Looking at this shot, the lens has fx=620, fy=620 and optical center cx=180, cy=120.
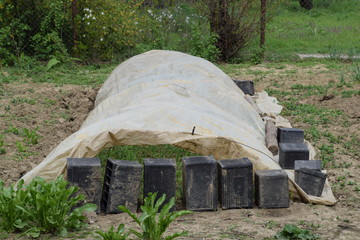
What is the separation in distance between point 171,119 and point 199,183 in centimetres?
84

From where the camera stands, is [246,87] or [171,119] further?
[246,87]

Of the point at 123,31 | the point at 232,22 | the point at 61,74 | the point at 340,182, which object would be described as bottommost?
the point at 340,182

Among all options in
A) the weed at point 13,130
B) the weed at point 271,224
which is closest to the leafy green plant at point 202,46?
the weed at point 13,130

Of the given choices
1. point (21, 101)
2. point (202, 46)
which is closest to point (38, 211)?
point (21, 101)

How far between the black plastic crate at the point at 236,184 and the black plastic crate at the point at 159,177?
43cm

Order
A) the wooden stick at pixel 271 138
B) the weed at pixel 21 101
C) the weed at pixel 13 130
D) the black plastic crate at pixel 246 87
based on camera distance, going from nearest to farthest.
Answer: the wooden stick at pixel 271 138, the weed at pixel 13 130, the weed at pixel 21 101, the black plastic crate at pixel 246 87

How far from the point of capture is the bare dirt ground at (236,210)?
4652 mm

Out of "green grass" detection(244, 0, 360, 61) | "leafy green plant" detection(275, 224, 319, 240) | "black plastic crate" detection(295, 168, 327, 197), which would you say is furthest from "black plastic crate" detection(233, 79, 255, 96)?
"leafy green plant" detection(275, 224, 319, 240)

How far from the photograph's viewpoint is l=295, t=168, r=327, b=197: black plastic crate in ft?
17.9

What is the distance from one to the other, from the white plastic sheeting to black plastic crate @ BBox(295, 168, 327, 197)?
0.33 ft

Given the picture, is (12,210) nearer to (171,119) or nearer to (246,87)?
(171,119)

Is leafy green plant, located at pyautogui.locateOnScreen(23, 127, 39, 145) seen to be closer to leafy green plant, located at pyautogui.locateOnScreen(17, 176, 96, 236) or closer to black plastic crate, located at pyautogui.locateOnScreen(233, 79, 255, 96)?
leafy green plant, located at pyautogui.locateOnScreen(17, 176, 96, 236)

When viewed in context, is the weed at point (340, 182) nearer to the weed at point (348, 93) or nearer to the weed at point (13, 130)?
the weed at point (348, 93)

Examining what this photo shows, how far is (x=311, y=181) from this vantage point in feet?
18.0
